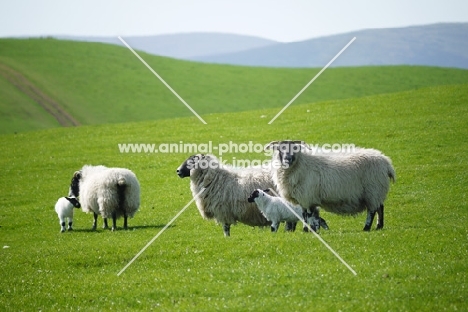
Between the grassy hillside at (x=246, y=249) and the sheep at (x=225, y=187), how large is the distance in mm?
534

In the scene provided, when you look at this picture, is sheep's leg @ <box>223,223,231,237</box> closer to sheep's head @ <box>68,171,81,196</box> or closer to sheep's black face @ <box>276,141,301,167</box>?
sheep's black face @ <box>276,141,301,167</box>

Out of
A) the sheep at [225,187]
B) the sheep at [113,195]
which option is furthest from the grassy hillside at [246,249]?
the sheep at [113,195]

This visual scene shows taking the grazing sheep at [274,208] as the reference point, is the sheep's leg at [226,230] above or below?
below

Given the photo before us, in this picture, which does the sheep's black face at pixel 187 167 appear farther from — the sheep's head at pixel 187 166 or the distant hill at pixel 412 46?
the distant hill at pixel 412 46

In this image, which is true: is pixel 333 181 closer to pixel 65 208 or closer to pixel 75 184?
pixel 65 208

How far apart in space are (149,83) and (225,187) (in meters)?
61.2

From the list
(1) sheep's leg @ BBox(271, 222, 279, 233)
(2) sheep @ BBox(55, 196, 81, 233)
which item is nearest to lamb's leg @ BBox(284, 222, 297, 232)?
(1) sheep's leg @ BBox(271, 222, 279, 233)

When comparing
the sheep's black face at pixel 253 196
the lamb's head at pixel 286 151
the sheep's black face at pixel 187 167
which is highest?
the lamb's head at pixel 286 151

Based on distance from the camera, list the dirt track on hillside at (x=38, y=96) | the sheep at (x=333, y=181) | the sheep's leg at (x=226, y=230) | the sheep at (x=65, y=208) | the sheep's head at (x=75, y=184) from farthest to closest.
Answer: the dirt track on hillside at (x=38, y=96)
the sheep's head at (x=75, y=184)
the sheep at (x=65, y=208)
the sheep's leg at (x=226, y=230)
the sheep at (x=333, y=181)

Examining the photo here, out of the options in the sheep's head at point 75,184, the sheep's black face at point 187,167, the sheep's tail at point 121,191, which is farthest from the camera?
the sheep's head at point 75,184

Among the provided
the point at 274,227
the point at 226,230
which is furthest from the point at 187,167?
the point at 274,227

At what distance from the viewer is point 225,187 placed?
18.7m

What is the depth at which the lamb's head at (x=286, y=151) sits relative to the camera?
16844mm

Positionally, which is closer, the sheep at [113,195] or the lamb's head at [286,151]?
the lamb's head at [286,151]
